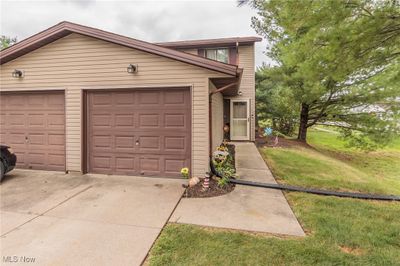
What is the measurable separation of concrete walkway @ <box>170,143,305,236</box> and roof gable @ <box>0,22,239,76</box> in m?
2.74

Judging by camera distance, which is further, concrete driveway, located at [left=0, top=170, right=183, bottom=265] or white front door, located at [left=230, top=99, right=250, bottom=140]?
white front door, located at [left=230, top=99, right=250, bottom=140]

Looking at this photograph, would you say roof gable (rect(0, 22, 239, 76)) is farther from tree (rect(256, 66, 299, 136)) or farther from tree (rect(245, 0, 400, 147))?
tree (rect(256, 66, 299, 136))

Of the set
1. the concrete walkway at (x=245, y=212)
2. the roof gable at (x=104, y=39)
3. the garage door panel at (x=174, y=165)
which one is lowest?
the concrete walkway at (x=245, y=212)

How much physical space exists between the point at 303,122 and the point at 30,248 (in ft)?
44.5

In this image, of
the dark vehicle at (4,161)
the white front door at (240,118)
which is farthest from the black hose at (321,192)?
the white front door at (240,118)

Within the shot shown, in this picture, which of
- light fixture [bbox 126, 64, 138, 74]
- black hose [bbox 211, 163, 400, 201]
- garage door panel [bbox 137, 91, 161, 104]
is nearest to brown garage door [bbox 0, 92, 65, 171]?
light fixture [bbox 126, 64, 138, 74]

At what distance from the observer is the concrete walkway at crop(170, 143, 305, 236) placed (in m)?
3.33

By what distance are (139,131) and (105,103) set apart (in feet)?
4.05

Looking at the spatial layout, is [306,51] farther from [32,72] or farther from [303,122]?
[303,122]

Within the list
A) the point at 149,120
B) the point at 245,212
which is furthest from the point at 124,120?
the point at 245,212

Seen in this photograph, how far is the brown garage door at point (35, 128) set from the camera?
20.4ft

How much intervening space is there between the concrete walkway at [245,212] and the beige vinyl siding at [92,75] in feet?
4.10

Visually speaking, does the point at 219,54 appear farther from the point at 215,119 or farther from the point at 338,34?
the point at 338,34

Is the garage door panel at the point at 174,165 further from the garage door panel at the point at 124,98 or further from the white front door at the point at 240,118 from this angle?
the white front door at the point at 240,118
